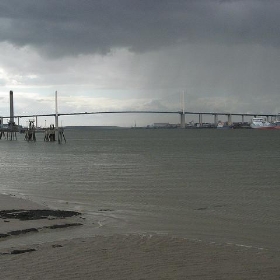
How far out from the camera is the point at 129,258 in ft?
27.0

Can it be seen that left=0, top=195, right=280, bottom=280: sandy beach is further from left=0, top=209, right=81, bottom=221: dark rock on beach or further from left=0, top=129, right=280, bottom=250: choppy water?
left=0, top=209, right=81, bottom=221: dark rock on beach

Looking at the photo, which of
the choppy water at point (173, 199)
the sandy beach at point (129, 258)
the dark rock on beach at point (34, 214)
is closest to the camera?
the sandy beach at point (129, 258)

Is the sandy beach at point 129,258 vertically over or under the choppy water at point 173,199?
over

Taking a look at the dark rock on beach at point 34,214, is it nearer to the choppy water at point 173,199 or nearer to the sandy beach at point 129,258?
the choppy water at point 173,199

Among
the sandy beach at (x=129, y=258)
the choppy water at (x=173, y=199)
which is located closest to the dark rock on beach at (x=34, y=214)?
the choppy water at (x=173, y=199)

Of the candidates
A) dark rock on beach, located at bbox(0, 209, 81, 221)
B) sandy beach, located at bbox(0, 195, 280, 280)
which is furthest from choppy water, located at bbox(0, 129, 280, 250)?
sandy beach, located at bbox(0, 195, 280, 280)

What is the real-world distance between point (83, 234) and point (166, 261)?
8.30 feet

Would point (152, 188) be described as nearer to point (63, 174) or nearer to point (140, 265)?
point (63, 174)

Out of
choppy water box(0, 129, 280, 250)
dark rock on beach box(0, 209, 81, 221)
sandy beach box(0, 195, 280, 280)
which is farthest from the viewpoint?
dark rock on beach box(0, 209, 81, 221)

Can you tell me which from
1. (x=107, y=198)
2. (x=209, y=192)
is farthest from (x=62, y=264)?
(x=209, y=192)

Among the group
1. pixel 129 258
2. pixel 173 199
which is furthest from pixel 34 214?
pixel 173 199

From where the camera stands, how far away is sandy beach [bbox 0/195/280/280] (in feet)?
24.2

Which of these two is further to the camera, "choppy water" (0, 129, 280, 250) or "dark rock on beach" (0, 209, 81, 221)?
"dark rock on beach" (0, 209, 81, 221)

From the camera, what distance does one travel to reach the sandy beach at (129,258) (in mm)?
7387
